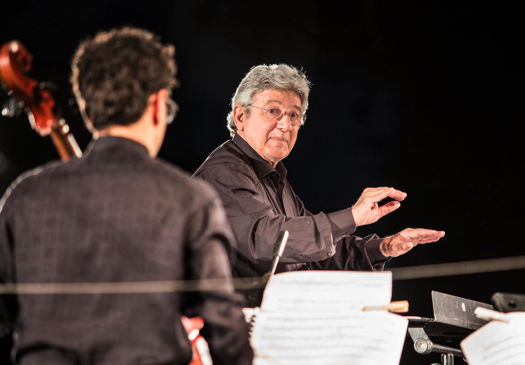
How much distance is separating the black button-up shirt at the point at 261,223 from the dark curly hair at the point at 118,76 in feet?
2.52

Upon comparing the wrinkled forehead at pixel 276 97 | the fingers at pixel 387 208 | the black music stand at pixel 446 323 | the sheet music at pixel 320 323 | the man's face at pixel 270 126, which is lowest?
the black music stand at pixel 446 323

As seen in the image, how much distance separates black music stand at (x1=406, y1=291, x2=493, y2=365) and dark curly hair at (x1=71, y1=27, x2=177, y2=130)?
0.90m

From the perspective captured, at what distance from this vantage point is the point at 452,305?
175 cm

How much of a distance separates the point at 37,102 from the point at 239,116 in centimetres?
102

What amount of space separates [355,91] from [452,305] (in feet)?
4.79

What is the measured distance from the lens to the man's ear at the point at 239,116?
233 centimetres

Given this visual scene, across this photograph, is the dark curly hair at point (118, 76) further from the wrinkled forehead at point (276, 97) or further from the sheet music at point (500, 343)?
the wrinkled forehead at point (276, 97)

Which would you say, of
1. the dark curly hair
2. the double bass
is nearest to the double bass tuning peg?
the double bass

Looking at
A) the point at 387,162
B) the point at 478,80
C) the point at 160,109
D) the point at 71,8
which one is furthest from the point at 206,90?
the point at 160,109

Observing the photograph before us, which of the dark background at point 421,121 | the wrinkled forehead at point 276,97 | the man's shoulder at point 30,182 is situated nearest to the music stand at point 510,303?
the wrinkled forehead at point 276,97

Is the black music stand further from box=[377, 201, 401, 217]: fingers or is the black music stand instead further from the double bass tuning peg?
the double bass tuning peg

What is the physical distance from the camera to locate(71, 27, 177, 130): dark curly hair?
1.15 meters

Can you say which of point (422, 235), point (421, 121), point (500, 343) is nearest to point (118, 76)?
point (500, 343)

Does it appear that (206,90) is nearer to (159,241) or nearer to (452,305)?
(452,305)
